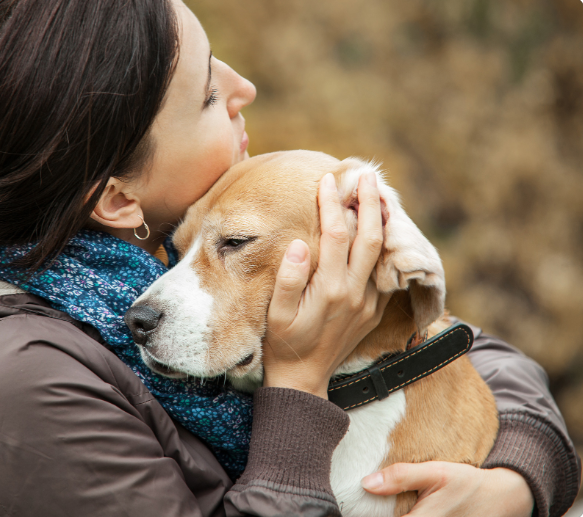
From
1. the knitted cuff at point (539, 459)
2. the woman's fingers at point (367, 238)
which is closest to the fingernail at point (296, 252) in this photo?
the woman's fingers at point (367, 238)

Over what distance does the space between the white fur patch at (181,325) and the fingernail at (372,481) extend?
0.60 meters

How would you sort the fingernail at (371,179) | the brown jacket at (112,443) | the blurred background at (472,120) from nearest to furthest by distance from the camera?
1. the brown jacket at (112,443)
2. the fingernail at (371,179)
3. the blurred background at (472,120)

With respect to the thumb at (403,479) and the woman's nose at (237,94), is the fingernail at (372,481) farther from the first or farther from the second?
the woman's nose at (237,94)

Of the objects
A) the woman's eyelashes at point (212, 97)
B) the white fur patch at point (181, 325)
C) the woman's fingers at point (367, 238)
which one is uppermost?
the woman's eyelashes at point (212, 97)

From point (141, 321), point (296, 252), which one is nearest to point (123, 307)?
point (141, 321)

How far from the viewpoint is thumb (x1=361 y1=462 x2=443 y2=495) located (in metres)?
1.61

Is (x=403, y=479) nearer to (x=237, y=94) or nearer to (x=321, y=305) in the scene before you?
(x=321, y=305)

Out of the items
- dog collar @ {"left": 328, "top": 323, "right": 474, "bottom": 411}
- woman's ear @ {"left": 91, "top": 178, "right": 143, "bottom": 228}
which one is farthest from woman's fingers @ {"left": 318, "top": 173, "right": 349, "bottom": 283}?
woman's ear @ {"left": 91, "top": 178, "right": 143, "bottom": 228}

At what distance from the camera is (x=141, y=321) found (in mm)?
1513

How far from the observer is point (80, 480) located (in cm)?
117

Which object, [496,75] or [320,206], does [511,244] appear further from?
[320,206]

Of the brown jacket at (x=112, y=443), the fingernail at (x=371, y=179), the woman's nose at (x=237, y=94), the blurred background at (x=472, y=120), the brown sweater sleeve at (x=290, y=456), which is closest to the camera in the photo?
the brown jacket at (x=112, y=443)

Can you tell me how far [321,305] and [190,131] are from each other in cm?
71

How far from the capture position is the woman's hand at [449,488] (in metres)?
1.61
